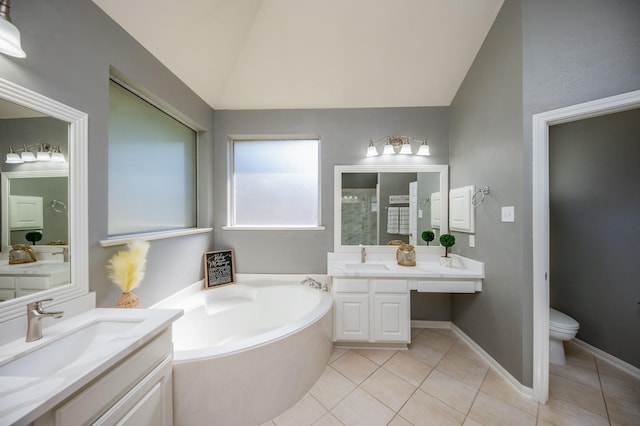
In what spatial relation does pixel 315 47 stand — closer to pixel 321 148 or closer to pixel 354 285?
pixel 321 148

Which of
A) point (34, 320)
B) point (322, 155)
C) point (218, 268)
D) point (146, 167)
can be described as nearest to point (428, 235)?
point (322, 155)

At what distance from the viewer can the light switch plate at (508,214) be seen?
1.63 m

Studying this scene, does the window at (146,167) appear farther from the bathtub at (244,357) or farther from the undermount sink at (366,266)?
the undermount sink at (366,266)

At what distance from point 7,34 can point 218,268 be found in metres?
1.99

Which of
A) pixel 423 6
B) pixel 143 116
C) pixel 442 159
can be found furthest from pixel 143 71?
pixel 442 159

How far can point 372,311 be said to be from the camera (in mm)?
2008

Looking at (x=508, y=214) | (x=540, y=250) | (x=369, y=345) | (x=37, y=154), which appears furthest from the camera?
(x=369, y=345)

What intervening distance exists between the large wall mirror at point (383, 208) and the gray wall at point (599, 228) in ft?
3.94

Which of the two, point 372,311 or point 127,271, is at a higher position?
point 127,271

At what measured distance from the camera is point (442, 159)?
95.5 inches

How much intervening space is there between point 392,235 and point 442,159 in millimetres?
1004

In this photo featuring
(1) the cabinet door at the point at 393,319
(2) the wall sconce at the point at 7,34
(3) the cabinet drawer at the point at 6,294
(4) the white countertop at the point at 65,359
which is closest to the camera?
(4) the white countertop at the point at 65,359

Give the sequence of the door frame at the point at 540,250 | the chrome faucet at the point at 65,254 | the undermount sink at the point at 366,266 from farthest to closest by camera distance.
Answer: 1. the undermount sink at the point at 366,266
2. the door frame at the point at 540,250
3. the chrome faucet at the point at 65,254

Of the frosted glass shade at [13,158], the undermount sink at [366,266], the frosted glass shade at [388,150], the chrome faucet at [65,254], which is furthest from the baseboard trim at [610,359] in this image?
the frosted glass shade at [13,158]
